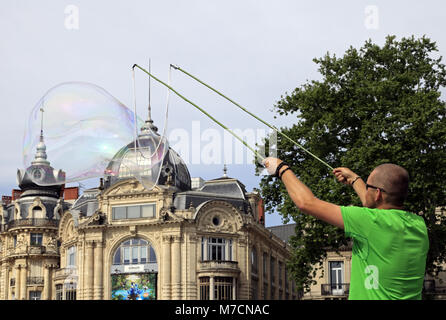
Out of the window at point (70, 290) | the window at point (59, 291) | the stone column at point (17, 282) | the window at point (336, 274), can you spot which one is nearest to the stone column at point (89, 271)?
the window at point (70, 290)

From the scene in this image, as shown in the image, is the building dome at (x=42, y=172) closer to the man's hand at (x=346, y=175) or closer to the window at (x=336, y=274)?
the man's hand at (x=346, y=175)

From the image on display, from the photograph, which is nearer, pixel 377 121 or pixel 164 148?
pixel 164 148

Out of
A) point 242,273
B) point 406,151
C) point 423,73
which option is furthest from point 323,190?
point 242,273

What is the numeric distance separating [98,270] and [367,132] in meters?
32.5

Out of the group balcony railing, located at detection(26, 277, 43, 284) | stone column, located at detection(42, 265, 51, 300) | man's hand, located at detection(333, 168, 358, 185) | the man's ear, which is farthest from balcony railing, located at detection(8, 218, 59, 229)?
the man's ear

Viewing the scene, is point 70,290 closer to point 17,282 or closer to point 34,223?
point 17,282

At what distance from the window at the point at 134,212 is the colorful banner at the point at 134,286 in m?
4.69

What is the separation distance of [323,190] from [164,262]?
27212mm

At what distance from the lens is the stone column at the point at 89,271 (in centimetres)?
5556

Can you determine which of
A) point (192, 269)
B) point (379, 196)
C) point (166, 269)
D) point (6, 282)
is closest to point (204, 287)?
point (192, 269)

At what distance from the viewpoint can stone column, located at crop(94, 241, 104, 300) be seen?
55.4 meters

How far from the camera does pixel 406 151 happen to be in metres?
28.6

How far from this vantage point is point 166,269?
176ft

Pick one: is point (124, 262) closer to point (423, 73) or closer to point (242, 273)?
point (242, 273)
